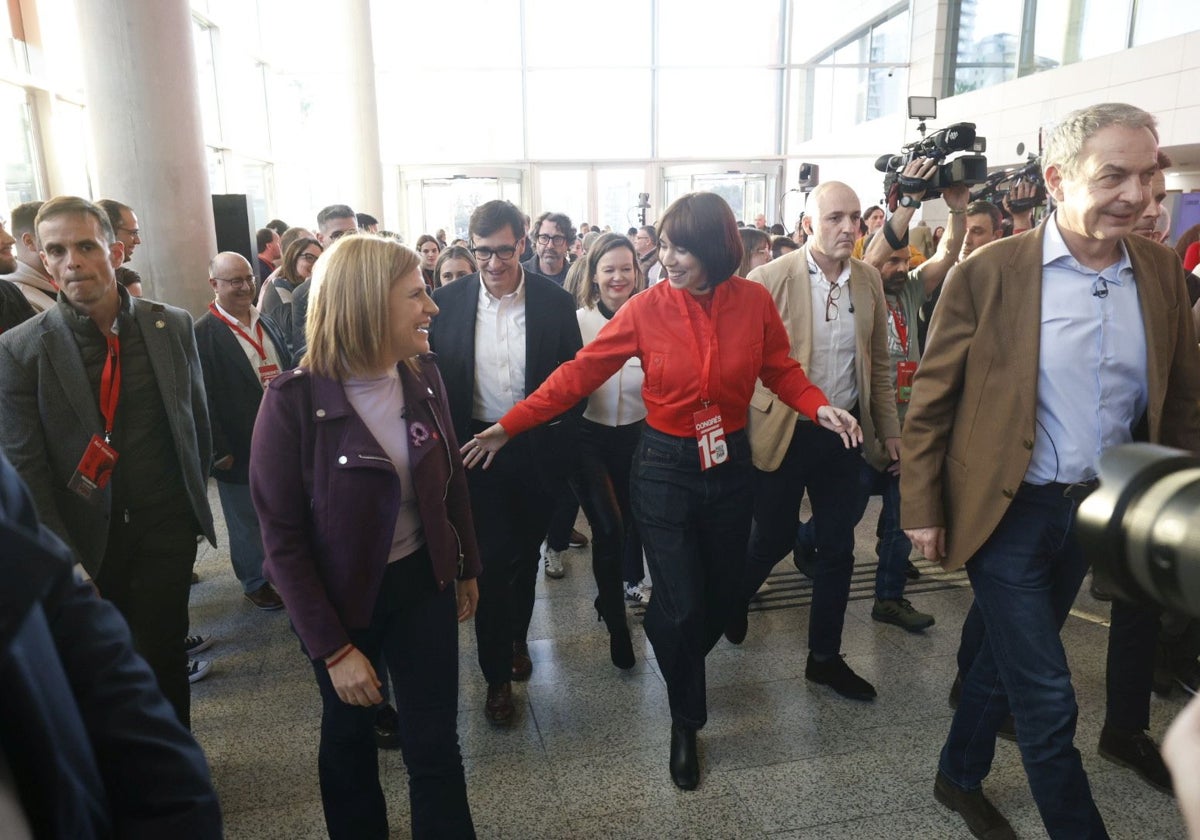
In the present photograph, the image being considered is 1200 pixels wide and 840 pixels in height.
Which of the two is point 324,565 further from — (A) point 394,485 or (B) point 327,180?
(B) point 327,180

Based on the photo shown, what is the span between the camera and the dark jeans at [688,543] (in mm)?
2541

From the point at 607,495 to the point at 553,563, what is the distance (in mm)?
1249

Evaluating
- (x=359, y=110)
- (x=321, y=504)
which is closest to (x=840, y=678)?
(x=321, y=504)

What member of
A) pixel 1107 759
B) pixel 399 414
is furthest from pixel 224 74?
pixel 1107 759

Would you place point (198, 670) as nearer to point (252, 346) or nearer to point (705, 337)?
point (252, 346)

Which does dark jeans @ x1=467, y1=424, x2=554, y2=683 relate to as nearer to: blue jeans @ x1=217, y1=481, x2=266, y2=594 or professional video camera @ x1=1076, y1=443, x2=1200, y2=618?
blue jeans @ x1=217, y1=481, x2=266, y2=594

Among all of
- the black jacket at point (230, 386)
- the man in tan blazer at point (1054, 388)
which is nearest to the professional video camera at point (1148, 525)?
the man in tan blazer at point (1054, 388)

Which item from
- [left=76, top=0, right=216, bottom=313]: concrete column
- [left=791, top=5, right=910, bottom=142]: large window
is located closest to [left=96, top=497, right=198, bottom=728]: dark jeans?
[left=76, top=0, right=216, bottom=313]: concrete column

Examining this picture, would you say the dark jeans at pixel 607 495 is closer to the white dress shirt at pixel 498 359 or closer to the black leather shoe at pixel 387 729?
the white dress shirt at pixel 498 359

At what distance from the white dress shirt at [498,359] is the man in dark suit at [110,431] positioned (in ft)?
3.18

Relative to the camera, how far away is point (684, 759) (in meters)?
2.63

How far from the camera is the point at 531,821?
2.46 m

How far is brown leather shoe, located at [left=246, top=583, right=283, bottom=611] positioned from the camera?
13.1 feet

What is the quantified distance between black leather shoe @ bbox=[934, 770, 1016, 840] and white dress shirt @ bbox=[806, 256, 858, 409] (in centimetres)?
136
